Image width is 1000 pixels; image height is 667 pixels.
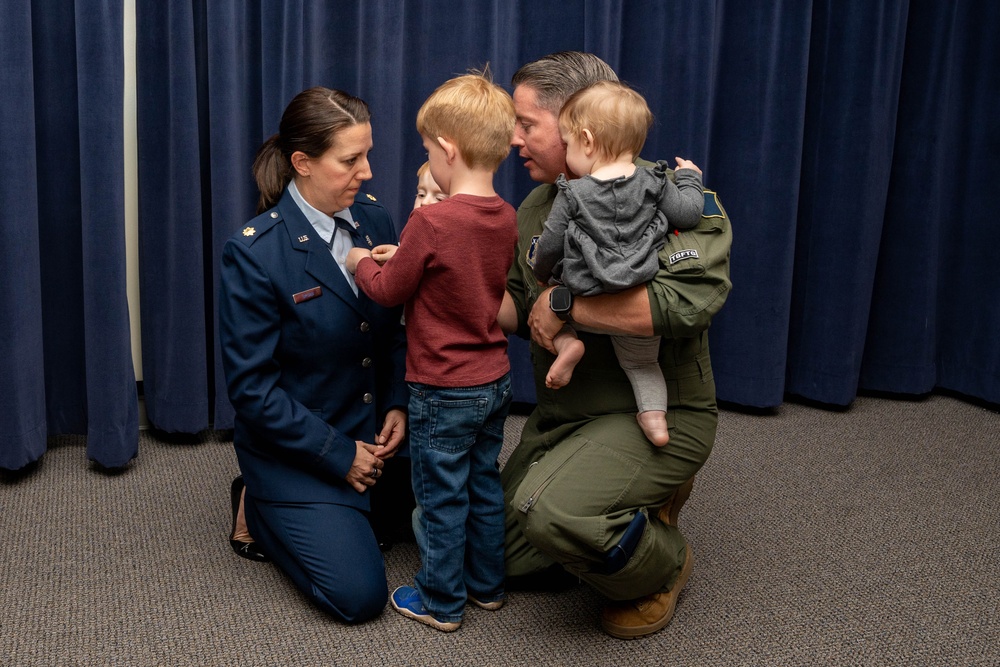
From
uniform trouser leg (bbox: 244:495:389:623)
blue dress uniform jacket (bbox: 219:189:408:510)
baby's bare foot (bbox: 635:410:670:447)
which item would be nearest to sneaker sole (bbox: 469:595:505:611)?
uniform trouser leg (bbox: 244:495:389:623)

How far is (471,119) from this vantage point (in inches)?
69.1

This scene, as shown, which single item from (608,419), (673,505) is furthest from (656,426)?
(673,505)

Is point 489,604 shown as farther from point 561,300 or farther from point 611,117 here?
point 611,117

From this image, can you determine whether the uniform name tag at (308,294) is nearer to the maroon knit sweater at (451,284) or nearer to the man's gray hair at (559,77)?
the maroon knit sweater at (451,284)

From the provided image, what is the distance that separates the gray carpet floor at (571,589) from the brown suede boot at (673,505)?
17cm

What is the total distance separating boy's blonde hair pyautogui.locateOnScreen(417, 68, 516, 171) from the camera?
5.76 ft

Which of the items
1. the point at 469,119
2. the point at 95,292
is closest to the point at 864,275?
the point at 469,119

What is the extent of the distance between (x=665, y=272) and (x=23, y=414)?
Result: 179cm

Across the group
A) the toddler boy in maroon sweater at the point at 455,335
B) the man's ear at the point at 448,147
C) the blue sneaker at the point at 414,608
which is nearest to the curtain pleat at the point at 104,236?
the toddler boy in maroon sweater at the point at 455,335

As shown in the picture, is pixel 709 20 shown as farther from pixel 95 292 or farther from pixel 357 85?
pixel 95 292

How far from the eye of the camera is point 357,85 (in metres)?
2.82

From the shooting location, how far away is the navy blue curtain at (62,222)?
2424mm

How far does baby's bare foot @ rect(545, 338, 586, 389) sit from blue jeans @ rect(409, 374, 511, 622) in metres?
0.10

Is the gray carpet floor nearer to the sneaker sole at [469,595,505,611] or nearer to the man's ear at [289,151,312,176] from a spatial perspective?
the sneaker sole at [469,595,505,611]
